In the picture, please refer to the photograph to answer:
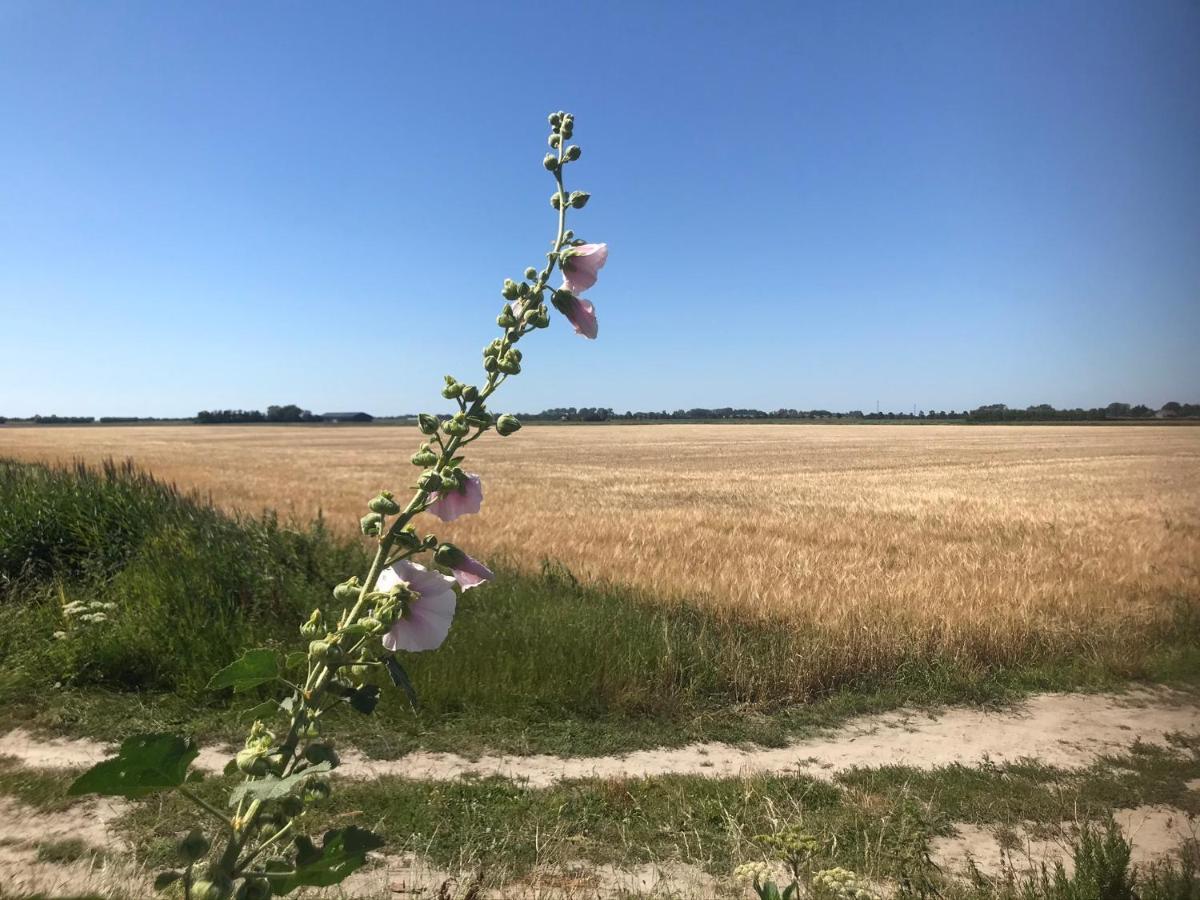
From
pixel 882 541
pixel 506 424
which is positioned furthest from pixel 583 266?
pixel 882 541

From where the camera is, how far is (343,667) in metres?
0.97

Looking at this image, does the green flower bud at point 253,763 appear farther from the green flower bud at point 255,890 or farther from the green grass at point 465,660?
the green grass at point 465,660

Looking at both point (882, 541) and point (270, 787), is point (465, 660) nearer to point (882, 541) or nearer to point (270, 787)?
point (270, 787)

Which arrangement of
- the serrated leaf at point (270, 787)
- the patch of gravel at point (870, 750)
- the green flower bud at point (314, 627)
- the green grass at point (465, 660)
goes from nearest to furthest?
the serrated leaf at point (270, 787) < the green flower bud at point (314, 627) < the patch of gravel at point (870, 750) < the green grass at point (465, 660)

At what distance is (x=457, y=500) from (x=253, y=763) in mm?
392

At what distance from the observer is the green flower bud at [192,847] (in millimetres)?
854

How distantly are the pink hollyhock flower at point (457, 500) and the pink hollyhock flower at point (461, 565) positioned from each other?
0.14ft

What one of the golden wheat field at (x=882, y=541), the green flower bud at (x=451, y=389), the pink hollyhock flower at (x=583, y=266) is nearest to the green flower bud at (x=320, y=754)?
the green flower bud at (x=451, y=389)

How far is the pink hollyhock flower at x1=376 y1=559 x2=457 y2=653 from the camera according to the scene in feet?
3.13

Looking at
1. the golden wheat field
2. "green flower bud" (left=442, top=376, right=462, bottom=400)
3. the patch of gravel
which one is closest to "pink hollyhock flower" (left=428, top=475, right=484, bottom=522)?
"green flower bud" (left=442, top=376, right=462, bottom=400)

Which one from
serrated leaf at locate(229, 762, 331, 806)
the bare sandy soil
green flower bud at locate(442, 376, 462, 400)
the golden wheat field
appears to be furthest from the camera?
the golden wheat field

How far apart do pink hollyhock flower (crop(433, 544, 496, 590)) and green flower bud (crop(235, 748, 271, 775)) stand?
0.99 ft

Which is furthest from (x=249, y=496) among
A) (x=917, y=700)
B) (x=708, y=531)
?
(x=917, y=700)

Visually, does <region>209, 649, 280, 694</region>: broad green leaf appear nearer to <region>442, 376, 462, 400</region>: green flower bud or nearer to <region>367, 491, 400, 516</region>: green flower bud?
<region>367, 491, 400, 516</region>: green flower bud
